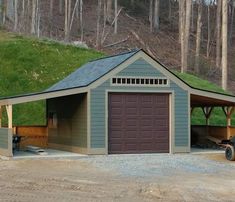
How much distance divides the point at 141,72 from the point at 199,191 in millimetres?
10086

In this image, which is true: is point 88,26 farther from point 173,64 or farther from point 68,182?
point 68,182

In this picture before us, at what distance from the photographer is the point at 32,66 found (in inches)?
1380

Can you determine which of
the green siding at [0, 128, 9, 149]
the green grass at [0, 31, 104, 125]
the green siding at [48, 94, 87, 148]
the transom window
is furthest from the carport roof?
the green grass at [0, 31, 104, 125]

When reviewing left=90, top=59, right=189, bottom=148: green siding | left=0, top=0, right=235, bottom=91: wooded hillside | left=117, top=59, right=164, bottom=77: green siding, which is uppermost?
left=0, top=0, right=235, bottom=91: wooded hillside

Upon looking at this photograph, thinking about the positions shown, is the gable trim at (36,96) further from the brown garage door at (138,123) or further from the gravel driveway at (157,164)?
the gravel driveway at (157,164)

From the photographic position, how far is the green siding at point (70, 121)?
2138 cm

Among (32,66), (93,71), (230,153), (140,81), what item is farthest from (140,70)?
(32,66)

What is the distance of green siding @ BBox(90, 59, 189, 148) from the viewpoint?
827 inches

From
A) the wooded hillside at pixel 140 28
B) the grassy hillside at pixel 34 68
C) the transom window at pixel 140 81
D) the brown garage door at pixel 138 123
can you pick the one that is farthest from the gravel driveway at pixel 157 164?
the wooded hillside at pixel 140 28

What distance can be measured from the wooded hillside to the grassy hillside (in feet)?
24.1

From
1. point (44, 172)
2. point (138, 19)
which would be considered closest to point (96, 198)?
point (44, 172)

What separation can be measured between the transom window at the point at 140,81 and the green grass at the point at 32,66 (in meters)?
9.71

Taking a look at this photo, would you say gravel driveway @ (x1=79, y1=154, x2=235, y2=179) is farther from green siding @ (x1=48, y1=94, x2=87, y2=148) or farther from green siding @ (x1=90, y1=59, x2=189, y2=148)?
green siding @ (x1=48, y1=94, x2=87, y2=148)

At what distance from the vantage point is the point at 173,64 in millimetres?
52625
